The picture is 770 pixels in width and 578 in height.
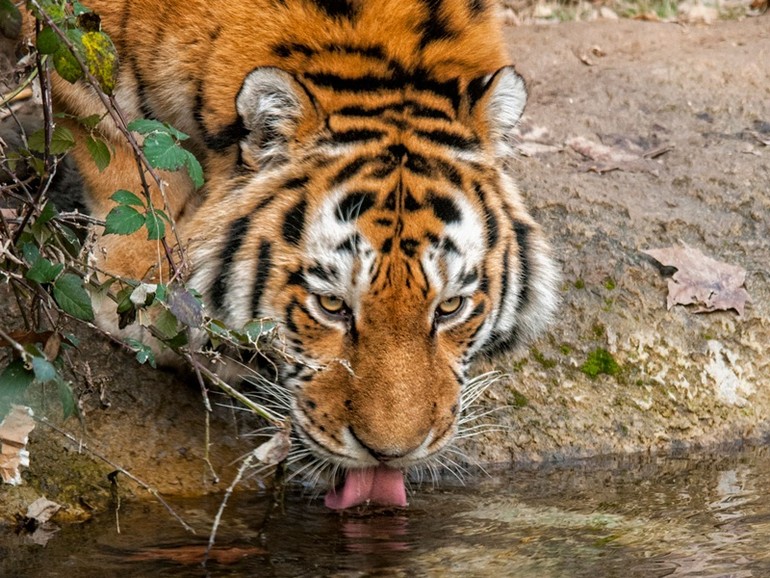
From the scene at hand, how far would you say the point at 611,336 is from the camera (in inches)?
188

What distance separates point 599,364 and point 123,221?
86.1 inches

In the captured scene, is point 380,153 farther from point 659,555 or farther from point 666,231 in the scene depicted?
point 666,231

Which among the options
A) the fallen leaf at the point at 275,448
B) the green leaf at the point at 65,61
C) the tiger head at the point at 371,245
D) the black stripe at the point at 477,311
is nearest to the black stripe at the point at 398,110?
the tiger head at the point at 371,245

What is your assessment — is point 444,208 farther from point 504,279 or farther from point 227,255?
point 227,255

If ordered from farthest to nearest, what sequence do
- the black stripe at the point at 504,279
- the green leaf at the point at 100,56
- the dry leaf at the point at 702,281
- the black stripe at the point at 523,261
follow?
the dry leaf at the point at 702,281, the black stripe at the point at 523,261, the black stripe at the point at 504,279, the green leaf at the point at 100,56

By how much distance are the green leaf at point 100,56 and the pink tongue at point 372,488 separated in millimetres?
1401

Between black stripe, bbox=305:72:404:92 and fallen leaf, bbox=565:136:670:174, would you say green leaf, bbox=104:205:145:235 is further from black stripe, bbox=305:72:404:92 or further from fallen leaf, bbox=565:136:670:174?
fallen leaf, bbox=565:136:670:174

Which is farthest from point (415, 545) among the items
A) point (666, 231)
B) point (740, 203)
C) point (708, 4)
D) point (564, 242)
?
point (708, 4)

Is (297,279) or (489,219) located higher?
(489,219)

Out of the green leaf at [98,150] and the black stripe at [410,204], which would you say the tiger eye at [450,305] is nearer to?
the black stripe at [410,204]

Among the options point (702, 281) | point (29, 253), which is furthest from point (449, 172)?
point (702, 281)

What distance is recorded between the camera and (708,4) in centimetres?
870

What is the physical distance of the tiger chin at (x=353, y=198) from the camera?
11.5 ft

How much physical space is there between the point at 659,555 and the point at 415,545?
2.15 ft
